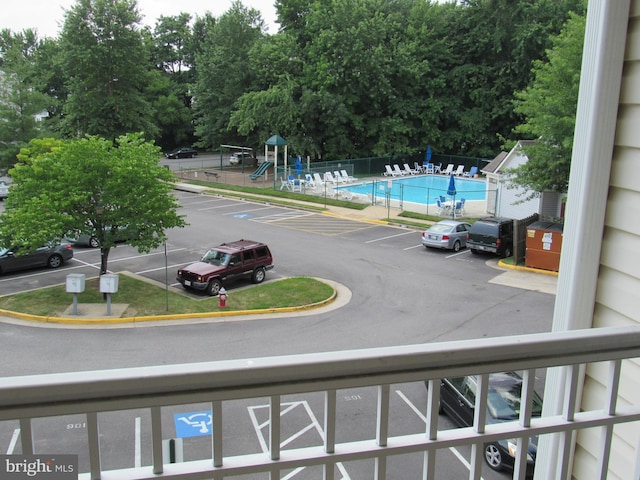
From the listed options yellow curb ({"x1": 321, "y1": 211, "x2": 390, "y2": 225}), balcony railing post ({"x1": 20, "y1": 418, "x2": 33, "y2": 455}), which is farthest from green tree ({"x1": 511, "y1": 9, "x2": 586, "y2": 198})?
balcony railing post ({"x1": 20, "y1": 418, "x2": 33, "y2": 455})

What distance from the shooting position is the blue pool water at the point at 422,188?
134 ft

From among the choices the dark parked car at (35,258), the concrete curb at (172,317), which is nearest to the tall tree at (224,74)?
the dark parked car at (35,258)

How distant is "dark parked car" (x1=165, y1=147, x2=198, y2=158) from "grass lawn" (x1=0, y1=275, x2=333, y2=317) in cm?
4606

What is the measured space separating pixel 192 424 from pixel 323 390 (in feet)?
26.8

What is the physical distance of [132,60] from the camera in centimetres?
5069

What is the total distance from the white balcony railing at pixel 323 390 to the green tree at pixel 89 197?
16.7 m

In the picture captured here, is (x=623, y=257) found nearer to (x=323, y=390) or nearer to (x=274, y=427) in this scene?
(x=323, y=390)

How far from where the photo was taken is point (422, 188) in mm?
42969

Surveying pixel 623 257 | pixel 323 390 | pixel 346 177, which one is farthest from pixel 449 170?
pixel 323 390

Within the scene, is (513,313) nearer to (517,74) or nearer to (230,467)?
(230,467)

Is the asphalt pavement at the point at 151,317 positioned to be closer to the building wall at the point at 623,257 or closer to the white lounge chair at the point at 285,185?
the building wall at the point at 623,257

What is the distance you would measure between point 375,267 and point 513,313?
6.06m

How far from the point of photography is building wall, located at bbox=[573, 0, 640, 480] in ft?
9.95

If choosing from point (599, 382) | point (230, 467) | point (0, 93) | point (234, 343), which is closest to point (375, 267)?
point (234, 343)
